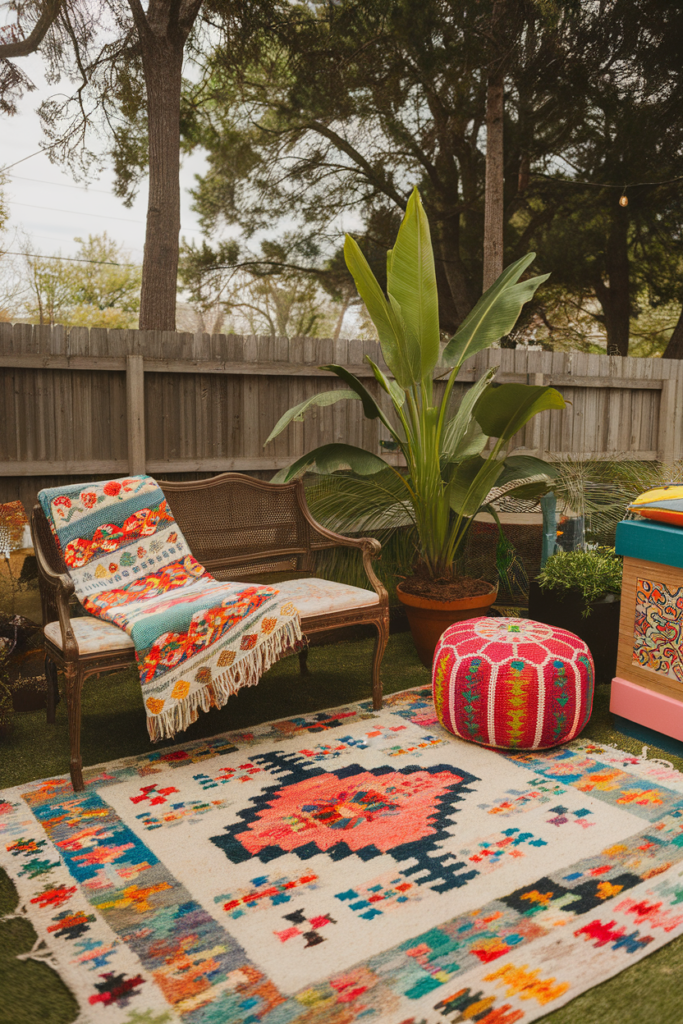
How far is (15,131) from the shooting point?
13.0 meters

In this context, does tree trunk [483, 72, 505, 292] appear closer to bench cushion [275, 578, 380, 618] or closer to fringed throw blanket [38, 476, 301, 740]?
bench cushion [275, 578, 380, 618]

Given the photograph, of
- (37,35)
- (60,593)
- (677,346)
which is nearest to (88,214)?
(37,35)

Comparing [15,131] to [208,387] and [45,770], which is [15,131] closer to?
[208,387]

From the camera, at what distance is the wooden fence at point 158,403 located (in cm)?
398

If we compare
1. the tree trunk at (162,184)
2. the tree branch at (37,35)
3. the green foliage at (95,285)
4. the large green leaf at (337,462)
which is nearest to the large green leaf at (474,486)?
the large green leaf at (337,462)

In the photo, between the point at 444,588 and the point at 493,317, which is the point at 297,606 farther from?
the point at 493,317

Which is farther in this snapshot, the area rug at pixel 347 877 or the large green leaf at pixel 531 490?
the large green leaf at pixel 531 490

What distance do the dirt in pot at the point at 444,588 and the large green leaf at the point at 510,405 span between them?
0.78 metres

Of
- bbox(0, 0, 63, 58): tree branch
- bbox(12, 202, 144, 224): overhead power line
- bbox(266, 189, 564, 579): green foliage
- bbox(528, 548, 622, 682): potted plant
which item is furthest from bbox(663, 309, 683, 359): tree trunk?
bbox(12, 202, 144, 224): overhead power line

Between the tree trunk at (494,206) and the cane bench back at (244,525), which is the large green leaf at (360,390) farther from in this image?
the tree trunk at (494,206)

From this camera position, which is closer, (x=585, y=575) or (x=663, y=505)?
(x=663, y=505)

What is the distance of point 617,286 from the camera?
12.6 m

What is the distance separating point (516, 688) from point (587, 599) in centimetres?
90

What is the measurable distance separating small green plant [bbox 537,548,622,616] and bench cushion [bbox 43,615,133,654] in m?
1.95
